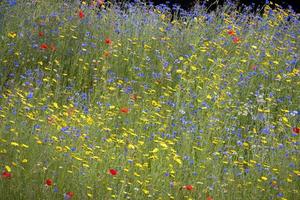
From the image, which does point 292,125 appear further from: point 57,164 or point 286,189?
point 57,164

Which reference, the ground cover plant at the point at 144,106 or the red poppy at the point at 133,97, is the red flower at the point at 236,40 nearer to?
the ground cover plant at the point at 144,106

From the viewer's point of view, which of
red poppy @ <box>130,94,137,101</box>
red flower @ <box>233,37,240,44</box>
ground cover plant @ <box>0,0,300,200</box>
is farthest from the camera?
red flower @ <box>233,37,240,44</box>

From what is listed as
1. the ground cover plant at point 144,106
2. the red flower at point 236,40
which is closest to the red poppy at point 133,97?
the ground cover plant at point 144,106

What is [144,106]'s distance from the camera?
18.4ft

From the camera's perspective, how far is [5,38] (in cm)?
627

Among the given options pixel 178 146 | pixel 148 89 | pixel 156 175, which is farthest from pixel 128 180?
pixel 148 89

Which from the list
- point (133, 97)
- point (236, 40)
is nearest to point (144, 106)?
point (133, 97)

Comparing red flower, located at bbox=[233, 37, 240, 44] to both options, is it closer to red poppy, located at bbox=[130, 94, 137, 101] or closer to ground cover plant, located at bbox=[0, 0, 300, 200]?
ground cover plant, located at bbox=[0, 0, 300, 200]

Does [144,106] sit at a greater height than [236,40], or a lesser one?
lesser

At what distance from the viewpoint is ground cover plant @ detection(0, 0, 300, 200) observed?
4137mm

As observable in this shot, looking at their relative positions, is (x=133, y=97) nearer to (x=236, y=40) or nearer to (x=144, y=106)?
(x=144, y=106)

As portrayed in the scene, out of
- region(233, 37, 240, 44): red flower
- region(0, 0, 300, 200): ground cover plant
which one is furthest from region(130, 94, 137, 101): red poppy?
region(233, 37, 240, 44): red flower

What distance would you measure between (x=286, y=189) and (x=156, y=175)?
97cm

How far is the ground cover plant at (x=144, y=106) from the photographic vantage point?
13.6 ft
